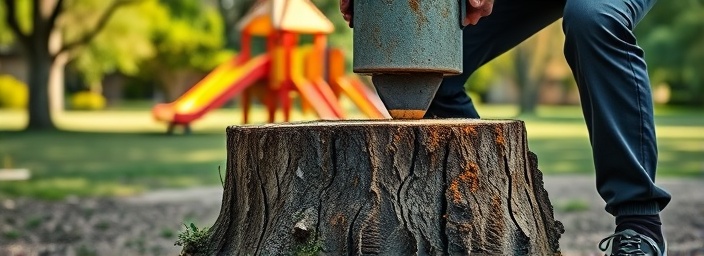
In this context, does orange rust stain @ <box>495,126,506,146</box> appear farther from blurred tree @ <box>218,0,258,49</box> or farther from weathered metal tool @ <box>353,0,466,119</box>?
blurred tree @ <box>218,0,258,49</box>

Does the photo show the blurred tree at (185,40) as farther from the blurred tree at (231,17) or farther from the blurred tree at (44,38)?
the blurred tree at (44,38)

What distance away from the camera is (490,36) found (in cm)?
309

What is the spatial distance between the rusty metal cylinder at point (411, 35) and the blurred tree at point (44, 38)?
1869 centimetres

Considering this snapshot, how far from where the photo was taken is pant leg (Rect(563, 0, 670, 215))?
245cm

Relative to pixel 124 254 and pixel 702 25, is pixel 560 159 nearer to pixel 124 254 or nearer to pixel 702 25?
pixel 124 254

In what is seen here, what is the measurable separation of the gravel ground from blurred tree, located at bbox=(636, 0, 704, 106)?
81.2 ft

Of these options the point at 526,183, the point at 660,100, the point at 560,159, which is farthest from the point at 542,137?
the point at 660,100

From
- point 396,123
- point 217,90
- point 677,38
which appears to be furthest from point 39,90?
point 677,38

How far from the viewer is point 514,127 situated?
2621mm

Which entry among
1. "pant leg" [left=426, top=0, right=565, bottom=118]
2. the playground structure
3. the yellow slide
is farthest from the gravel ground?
the yellow slide

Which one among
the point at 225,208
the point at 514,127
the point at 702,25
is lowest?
the point at 225,208

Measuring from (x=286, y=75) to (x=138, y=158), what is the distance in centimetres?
402

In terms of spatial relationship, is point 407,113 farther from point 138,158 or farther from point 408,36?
point 138,158

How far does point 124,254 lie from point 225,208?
99.8 inches
